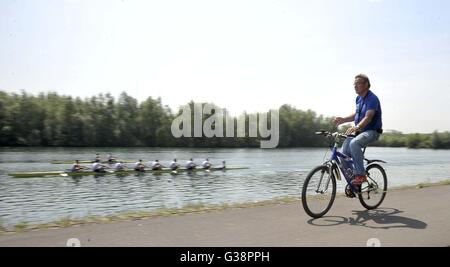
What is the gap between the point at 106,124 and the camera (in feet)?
283

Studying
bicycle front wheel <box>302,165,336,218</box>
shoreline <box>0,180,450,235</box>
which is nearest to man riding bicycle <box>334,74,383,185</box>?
bicycle front wheel <box>302,165,336,218</box>

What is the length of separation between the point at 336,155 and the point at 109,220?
3700 millimetres

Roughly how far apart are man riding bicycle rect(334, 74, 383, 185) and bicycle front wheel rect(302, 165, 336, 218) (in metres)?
0.50

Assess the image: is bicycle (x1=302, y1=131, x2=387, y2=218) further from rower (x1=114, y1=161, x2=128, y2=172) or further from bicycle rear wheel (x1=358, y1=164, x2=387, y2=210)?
rower (x1=114, y1=161, x2=128, y2=172)

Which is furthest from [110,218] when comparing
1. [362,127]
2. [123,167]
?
[123,167]

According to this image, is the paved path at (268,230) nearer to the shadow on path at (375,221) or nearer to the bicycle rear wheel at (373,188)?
the shadow on path at (375,221)

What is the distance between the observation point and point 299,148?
10412 centimetres

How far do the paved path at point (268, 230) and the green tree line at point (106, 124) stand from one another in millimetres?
69315

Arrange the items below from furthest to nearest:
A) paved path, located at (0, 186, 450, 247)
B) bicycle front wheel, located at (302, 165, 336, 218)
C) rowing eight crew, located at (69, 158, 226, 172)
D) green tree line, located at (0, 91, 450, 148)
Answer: green tree line, located at (0, 91, 450, 148) → rowing eight crew, located at (69, 158, 226, 172) → bicycle front wheel, located at (302, 165, 336, 218) → paved path, located at (0, 186, 450, 247)

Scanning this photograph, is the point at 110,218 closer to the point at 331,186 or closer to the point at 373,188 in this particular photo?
the point at 331,186

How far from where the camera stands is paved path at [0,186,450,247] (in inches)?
193

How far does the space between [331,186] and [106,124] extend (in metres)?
83.6
